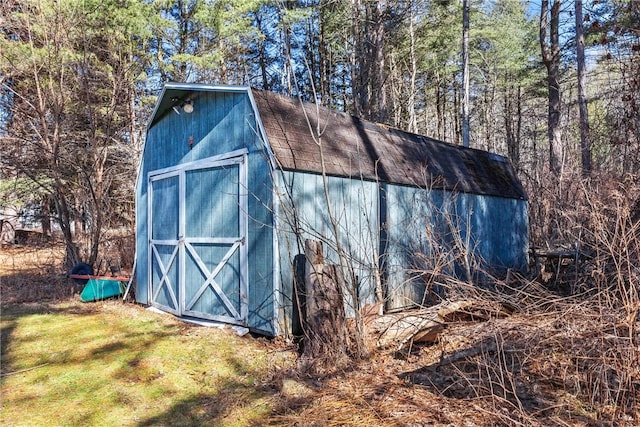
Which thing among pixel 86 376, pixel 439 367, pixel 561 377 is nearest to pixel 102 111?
pixel 86 376

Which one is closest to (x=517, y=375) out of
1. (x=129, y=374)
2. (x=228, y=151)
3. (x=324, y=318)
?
(x=324, y=318)

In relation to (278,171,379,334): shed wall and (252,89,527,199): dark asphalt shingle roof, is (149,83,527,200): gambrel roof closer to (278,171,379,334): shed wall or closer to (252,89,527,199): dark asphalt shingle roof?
(252,89,527,199): dark asphalt shingle roof

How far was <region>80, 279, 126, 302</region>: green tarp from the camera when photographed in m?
7.96

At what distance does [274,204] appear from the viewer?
514 cm

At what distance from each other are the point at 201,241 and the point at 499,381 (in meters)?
4.47

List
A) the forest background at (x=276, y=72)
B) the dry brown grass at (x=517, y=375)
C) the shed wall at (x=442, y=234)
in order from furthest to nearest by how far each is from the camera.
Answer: the forest background at (x=276, y=72)
the shed wall at (x=442, y=234)
the dry brown grass at (x=517, y=375)

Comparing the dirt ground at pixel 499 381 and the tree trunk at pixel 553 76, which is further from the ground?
the tree trunk at pixel 553 76

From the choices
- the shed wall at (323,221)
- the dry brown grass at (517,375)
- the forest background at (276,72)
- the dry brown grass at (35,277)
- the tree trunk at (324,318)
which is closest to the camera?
the dry brown grass at (517,375)

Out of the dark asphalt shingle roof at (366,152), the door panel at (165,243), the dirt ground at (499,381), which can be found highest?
the dark asphalt shingle roof at (366,152)

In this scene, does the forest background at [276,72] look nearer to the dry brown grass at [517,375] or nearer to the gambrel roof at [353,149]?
the gambrel roof at [353,149]

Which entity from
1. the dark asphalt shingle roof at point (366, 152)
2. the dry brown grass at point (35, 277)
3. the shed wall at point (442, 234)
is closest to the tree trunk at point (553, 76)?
the shed wall at point (442, 234)

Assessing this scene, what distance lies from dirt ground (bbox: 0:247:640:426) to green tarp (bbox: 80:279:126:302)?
5.43 m

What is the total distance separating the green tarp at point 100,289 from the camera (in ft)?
26.1

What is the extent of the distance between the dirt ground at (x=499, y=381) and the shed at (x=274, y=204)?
767mm
